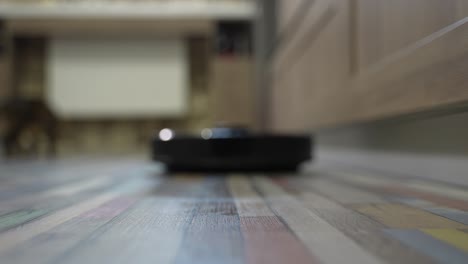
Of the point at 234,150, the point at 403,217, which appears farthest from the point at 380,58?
the point at 403,217

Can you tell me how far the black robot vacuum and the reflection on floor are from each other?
0.29m

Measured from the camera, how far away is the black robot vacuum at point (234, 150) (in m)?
0.80

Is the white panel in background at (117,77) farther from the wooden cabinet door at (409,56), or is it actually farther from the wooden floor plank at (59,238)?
the wooden floor plank at (59,238)

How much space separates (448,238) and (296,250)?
0.36 ft

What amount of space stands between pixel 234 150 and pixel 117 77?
221cm

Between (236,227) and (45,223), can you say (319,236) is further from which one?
(45,223)

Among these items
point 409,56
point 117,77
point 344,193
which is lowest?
point 344,193

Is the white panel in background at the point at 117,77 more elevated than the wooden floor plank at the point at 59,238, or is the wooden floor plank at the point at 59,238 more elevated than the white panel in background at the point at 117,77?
the white panel in background at the point at 117,77

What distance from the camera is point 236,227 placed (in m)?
0.30

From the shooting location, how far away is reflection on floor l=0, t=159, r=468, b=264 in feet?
0.75

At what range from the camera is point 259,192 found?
53 centimetres

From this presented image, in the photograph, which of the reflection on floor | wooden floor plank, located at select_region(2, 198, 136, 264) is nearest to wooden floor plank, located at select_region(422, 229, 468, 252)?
the reflection on floor

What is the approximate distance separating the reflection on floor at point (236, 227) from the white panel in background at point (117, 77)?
2.35 meters

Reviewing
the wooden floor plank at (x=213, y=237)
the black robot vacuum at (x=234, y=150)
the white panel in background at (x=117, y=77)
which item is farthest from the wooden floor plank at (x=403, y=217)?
the white panel in background at (x=117, y=77)
